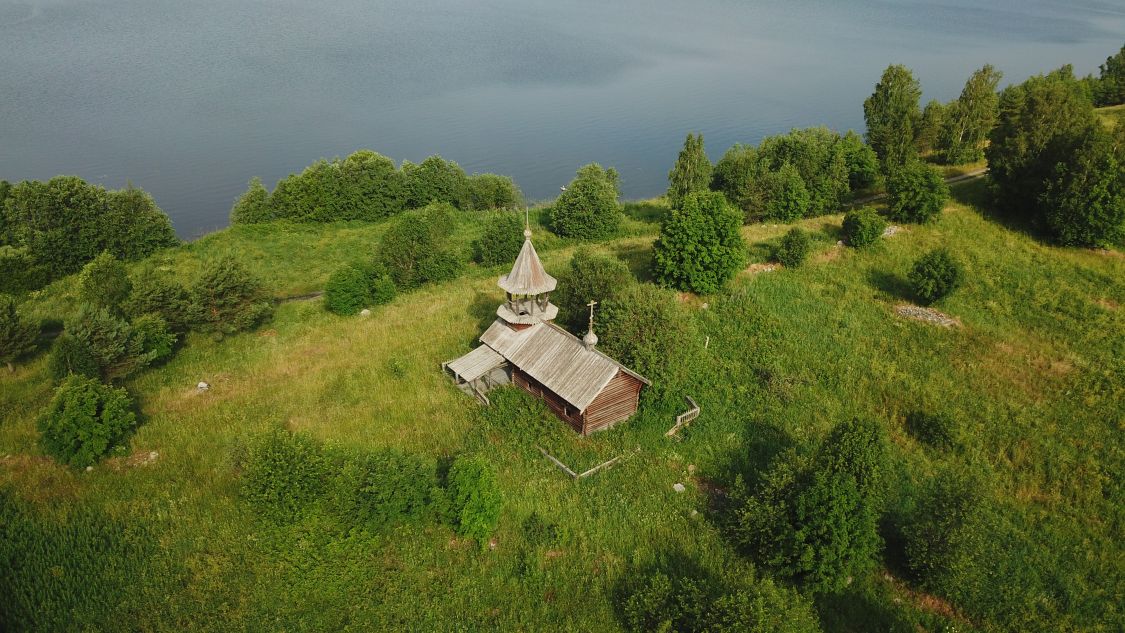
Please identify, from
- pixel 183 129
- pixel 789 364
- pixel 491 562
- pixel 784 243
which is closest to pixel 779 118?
pixel 784 243

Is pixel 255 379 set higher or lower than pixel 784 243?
lower

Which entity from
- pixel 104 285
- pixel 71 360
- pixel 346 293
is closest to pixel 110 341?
pixel 71 360

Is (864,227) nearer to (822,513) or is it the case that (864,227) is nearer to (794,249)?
(794,249)

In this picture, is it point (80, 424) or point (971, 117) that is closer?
point (80, 424)

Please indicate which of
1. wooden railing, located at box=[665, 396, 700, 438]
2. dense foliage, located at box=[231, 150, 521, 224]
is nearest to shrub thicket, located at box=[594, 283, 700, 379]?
wooden railing, located at box=[665, 396, 700, 438]

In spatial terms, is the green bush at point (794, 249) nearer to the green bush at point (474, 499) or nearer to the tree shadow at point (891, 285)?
the tree shadow at point (891, 285)

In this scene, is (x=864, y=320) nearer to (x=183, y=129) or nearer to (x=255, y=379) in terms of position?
(x=255, y=379)
